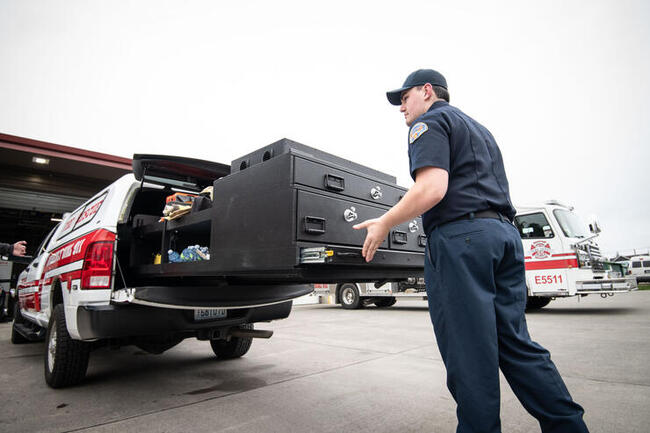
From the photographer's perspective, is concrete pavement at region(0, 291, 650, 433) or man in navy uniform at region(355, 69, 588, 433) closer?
→ man in navy uniform at region(355, 69, 588, 433)

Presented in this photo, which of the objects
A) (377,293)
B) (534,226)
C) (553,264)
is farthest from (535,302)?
(377,293)

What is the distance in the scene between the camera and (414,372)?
10.9 ft

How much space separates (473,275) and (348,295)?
1039 cm

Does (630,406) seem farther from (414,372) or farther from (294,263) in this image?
(294,263)

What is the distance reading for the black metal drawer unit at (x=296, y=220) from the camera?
1.66 meters

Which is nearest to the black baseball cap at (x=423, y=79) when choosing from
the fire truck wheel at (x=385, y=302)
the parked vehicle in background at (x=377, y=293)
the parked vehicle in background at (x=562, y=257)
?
the parked vehicle in background at (x=562, y=257)

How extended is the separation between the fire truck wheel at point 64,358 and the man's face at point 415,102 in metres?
3.01

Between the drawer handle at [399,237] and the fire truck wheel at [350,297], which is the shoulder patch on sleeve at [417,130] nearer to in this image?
the drawer handle at [399,237]

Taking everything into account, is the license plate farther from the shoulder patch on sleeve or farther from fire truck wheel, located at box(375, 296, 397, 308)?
fire truck wheel, located at box(375, 296, 397, 308)

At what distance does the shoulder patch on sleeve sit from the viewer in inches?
57.8

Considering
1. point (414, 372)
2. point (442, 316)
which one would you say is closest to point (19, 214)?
point (414, 372)

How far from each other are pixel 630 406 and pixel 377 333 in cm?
377

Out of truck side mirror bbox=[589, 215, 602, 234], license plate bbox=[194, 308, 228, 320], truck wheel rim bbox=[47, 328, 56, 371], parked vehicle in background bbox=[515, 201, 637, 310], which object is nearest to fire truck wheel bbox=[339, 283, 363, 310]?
parked vehicle in background bbox=[515, 201, 637, 310]

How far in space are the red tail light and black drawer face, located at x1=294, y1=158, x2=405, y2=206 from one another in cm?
190
